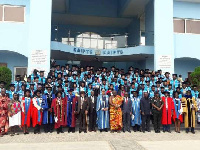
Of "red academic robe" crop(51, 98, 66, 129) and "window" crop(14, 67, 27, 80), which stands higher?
"window" crop(14, 67, 27, 80)

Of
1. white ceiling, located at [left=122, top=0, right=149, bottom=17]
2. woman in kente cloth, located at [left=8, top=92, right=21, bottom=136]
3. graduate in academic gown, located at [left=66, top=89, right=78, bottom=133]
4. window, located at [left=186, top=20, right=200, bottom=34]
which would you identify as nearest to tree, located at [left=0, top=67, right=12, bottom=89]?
woman in kente cloth, located at [left=8, top=92, right=21, bottom=136]

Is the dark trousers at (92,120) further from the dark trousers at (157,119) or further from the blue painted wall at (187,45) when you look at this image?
the blue painted wall at (187,45)

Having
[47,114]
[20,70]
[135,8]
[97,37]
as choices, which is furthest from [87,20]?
[47,114]

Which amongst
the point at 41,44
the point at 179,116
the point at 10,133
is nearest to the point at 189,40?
the point at 179,116

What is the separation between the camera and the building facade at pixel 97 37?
12898 millimetres

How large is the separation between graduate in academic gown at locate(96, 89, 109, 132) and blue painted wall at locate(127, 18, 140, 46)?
6.79 metres

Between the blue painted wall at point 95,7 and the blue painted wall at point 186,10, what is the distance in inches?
209

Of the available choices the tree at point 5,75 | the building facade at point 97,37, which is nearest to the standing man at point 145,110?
the building facade at point 97,37

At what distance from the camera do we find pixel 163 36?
559 inches

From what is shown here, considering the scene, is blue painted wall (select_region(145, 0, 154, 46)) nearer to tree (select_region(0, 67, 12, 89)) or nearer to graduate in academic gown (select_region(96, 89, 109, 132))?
graduate in academic gown (select_region(96, 89, 109, 132))

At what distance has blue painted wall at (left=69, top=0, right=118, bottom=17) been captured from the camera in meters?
19.0

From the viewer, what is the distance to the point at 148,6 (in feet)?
53.1

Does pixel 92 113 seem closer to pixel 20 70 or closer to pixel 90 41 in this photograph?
pixel 90 41

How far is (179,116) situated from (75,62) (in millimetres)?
10288
